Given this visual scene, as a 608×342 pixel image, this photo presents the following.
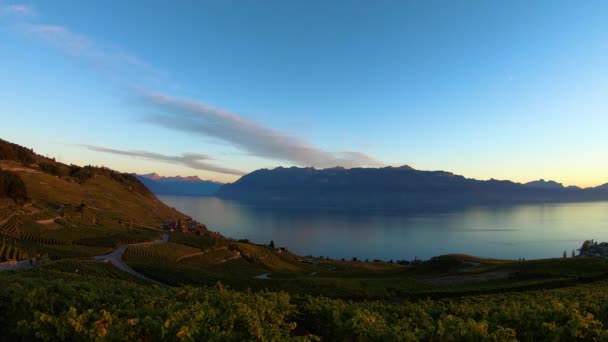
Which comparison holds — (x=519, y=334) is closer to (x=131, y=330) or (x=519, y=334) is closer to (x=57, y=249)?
(x=131, y=330)

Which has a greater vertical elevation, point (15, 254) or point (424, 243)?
point (15, 254)

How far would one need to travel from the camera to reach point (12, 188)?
91125 millimetres

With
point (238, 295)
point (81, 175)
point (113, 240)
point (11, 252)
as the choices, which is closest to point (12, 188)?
point (113, 240)

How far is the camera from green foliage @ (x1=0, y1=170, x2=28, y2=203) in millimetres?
89125

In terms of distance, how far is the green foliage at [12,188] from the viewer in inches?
3509

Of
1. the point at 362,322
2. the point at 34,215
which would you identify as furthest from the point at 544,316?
the point at 34,215

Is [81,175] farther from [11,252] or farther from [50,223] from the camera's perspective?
[11,252]

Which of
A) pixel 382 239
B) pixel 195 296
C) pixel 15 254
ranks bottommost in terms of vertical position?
pixel 382 239

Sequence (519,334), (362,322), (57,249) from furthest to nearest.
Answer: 1. (57,249)
2. (519,334)
3. (362,322)

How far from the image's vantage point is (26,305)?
1102 cm

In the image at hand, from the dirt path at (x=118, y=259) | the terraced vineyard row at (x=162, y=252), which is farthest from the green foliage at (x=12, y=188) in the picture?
the terraced vineyard row at (x=162, y=252)

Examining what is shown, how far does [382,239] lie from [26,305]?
18248 centimetres

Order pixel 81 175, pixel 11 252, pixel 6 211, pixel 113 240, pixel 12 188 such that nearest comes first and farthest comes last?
pixel 11 252 < pixel 6 211 < pixel 113 240 < pixel 12 188 < pixel 81 175

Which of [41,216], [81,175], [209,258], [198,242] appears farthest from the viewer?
[81,175]
